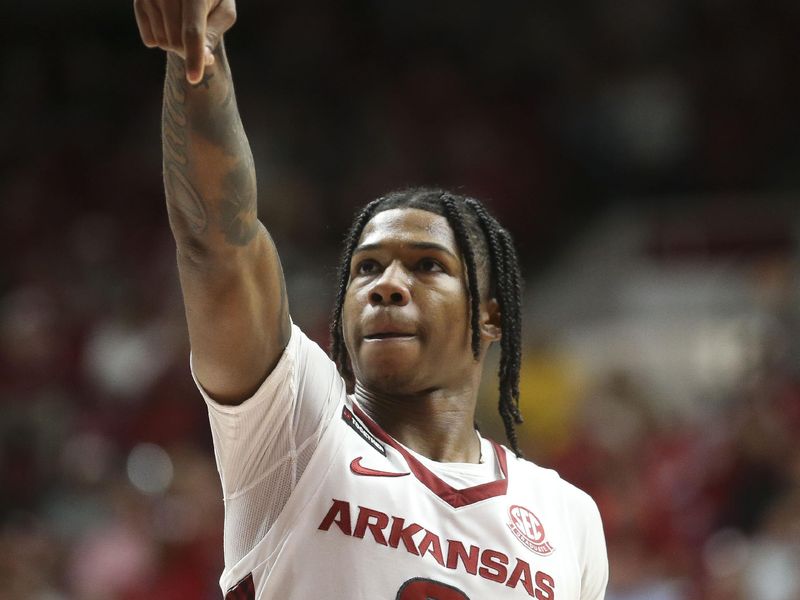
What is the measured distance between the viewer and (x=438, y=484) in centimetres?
259

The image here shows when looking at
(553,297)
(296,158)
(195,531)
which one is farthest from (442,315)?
(296,158)

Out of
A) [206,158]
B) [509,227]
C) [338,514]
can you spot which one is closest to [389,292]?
[338,514]

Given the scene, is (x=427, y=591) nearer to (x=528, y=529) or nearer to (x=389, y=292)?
(x=528, y=529)

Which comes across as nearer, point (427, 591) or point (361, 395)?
point (427, 591)

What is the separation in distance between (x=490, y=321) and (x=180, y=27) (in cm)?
132

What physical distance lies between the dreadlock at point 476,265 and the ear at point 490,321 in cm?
1

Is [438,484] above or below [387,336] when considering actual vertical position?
below

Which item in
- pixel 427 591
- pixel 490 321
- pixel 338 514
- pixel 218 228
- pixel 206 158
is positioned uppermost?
pixel 206 158

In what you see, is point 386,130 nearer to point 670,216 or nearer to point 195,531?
point 670,216

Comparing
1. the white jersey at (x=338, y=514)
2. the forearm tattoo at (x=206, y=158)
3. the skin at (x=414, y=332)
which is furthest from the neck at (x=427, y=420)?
the forearm tattoo at (x=206, y=158)

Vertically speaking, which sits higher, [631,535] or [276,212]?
[276,212]

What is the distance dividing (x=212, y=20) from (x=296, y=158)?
8047 millimetres

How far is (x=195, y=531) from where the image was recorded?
6.00 metres

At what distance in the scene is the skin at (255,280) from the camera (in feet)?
6.91
